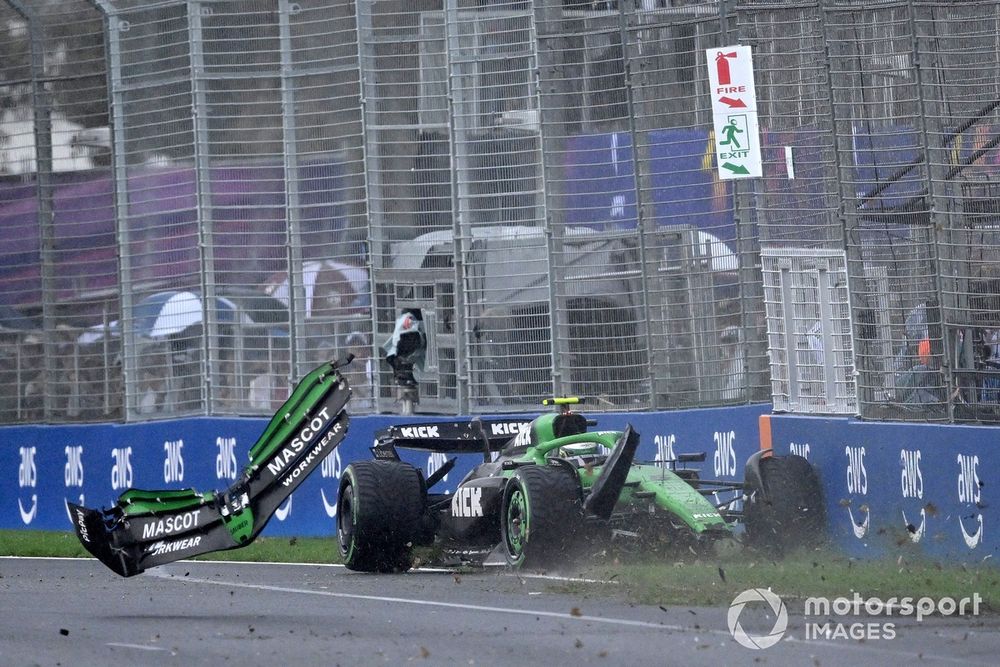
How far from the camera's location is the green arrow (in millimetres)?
15648

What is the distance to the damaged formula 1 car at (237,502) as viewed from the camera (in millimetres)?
10992

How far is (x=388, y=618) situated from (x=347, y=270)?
9.32 m

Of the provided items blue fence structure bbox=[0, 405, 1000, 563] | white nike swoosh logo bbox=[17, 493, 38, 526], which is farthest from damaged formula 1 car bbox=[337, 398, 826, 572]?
white nike swoosh logo bbox=[17, 493, 38, 526]

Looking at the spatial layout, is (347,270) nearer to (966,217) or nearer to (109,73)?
(109,73)

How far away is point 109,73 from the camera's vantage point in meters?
20.9

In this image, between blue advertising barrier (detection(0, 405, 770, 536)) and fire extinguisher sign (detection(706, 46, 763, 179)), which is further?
blue advertising barrier (detection(0, 405, 770, 536))

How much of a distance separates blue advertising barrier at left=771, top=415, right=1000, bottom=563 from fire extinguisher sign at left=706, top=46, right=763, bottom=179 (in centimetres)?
284

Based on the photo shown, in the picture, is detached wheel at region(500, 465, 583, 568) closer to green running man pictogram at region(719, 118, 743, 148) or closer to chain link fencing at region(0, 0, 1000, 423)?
chain link fencing at region(0, 0, 1000, 423)

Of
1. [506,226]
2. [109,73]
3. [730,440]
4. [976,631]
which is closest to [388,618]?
[976,631]

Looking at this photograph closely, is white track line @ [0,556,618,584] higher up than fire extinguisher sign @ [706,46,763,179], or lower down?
lower down

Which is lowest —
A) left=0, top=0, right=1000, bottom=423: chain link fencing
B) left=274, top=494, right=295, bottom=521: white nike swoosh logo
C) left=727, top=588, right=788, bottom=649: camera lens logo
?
left=727, top=588, right=788, bottom=649: camera lens logo

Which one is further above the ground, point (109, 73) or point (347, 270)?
point (109, 73)

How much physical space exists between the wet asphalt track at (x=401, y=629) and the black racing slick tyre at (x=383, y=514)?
57 cm

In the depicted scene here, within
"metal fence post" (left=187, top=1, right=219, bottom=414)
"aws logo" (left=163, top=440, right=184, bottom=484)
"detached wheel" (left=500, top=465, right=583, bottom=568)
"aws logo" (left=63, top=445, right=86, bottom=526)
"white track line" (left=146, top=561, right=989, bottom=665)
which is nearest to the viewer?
"white track line" (left=146, top=561, right=989, bottom=665)
